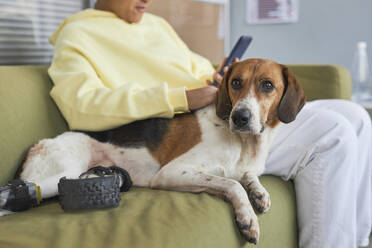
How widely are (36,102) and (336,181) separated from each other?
1.25 m

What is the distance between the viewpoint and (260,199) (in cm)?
151

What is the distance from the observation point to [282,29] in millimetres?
4184

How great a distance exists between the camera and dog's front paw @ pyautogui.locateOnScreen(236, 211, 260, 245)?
1.36 m

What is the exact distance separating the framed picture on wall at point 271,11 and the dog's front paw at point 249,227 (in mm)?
3095

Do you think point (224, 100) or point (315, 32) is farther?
point (315, 32)

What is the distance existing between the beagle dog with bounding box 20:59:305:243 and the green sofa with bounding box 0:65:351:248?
6cm

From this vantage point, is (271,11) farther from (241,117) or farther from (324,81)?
(241,117)

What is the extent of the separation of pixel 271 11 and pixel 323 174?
2708 millimetres

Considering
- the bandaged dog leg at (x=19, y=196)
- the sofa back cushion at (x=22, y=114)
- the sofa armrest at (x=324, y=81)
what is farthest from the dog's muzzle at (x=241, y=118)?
the sofa armrest at (x=324, y=81)

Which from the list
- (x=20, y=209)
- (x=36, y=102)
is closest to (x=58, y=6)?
(x=36, y=102)

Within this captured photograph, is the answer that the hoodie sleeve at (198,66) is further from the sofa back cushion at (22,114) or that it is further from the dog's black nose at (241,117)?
the dog's black nose at (241,117)

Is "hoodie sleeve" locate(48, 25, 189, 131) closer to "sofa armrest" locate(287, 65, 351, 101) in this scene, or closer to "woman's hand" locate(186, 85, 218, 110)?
"woman's hand" locate(186, 85, 218, 110)

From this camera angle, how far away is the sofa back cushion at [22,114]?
1667 millimetres

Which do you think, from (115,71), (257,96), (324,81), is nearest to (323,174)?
(257,96)
